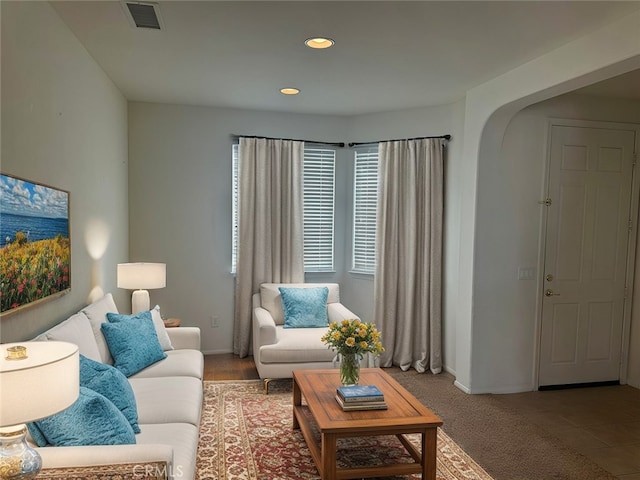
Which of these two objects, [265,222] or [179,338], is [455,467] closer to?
[179,338]

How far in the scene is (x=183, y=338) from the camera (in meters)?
3.83

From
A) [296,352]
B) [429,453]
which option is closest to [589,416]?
[429,453]

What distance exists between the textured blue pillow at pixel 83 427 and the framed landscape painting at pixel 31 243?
0.58 m

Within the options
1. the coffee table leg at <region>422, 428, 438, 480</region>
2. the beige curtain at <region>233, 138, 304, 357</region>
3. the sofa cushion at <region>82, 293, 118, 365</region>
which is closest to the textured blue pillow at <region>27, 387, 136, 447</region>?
the sofa cushion at <region>82, 293, 118, 365</region>

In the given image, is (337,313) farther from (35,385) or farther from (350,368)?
(35,385)

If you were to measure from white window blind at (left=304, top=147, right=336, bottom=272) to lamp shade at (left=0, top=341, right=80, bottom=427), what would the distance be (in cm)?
390

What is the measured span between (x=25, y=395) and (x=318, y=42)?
2.61 meters

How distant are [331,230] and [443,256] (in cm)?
135

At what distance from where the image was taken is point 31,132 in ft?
7.91

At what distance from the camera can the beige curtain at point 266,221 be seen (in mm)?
5043

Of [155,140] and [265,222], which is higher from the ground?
[155,140]

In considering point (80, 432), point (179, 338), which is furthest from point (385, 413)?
point (179, 338)

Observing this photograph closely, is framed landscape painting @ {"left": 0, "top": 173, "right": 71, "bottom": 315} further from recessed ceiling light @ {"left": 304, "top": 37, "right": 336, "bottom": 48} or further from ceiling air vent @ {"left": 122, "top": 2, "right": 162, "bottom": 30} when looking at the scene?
recessed ceiling light @ {"left": 304, "top": 37, "right": 336, "bottom": 48}

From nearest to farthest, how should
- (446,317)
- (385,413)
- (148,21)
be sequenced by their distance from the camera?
(385,413) < (148,21) < (446,317)
